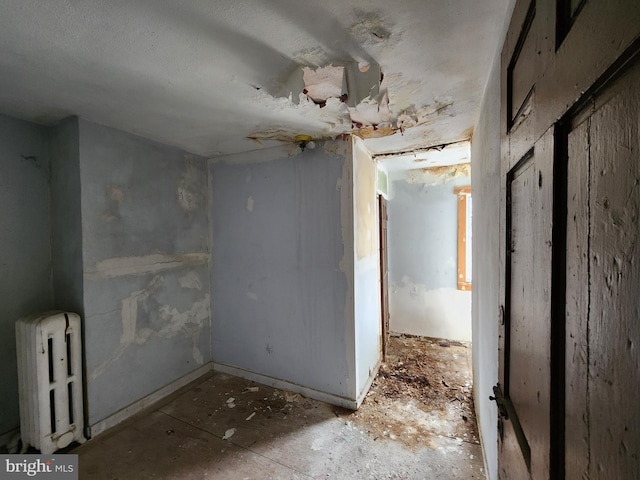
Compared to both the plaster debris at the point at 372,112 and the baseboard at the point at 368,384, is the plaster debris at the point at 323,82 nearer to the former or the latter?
the plaster debris at the point at 372,112

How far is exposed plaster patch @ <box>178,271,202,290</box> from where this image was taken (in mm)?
2777

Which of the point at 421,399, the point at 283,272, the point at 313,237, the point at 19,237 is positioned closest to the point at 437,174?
the point at 313,237

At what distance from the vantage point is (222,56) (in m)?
1.30

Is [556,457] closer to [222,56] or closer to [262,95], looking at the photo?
[222,56]

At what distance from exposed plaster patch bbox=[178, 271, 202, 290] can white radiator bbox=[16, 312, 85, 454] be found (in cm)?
90

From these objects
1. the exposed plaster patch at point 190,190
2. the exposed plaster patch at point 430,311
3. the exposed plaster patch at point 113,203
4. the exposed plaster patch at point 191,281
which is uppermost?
the exposed plaster patch at point 190,190

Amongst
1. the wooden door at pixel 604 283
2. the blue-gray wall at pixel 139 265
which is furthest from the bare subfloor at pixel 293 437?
the wooden door at pixel 604 283

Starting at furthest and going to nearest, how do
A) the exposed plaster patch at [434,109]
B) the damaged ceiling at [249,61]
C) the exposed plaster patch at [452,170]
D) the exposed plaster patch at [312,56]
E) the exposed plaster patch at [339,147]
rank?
1. the exposed plaster patch at [452,170]
2. the exposed plaster patch at [339,147]
3. the exposed plaster patch at [434,109]
4. the exposed plaster patch at [312,56]
5. the damaged ceiling at [249,61]

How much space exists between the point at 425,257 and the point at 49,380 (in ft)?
13.0

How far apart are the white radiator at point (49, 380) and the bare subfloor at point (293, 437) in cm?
22

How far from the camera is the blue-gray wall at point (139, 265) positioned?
206 centimetres

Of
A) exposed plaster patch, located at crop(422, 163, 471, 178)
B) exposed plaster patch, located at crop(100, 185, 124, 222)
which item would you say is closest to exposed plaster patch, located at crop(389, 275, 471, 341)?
exposed plaster patch, located at crop(422, 163, 471, 178)

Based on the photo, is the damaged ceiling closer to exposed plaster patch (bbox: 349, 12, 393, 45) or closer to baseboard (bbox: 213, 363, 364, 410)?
exposed plaster patch (bbox: 349, 12, 393, 45)

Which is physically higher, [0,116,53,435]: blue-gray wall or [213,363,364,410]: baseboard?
[0,116,53,435]: blue-gray wall
